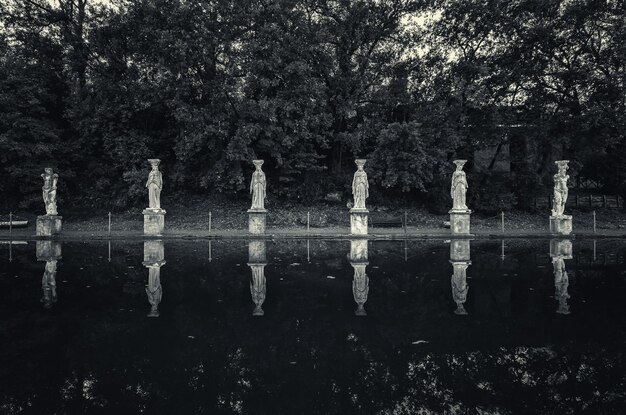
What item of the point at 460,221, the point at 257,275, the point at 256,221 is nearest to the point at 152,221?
the point at 256,221

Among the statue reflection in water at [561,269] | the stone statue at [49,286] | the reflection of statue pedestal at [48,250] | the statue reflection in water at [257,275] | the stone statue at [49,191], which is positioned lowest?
the reflection of statue pedestal at [48,250]

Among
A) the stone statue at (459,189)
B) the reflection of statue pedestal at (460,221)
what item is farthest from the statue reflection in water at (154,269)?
the stone statue at (459,189)

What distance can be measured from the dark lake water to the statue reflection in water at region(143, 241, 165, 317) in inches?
2.6

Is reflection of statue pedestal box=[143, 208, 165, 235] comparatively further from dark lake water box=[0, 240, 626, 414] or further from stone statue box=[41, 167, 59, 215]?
dark lake water box=[0, 240, 626, 414]

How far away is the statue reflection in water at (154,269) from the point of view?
775 cm

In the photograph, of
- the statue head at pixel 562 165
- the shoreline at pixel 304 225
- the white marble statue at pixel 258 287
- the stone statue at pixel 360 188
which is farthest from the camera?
the statue head at pixel 562 165

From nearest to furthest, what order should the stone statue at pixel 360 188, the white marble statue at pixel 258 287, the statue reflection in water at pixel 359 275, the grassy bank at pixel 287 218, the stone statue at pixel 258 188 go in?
1. the white marble statue at pixel 258 287
2. the statue reflection in water at pixel 359 275
3. the stone statue at pixel 360 188
4. the stone statue at pixel 258 188
5. the grassy bank at pixel 287 218

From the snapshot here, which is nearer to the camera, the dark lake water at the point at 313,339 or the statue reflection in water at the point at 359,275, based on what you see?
the dark lake water at the point at 313,339

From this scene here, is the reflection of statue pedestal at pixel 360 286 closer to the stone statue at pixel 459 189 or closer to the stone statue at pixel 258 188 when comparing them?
the stone statue at pixel 258 188

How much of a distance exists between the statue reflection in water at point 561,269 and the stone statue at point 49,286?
777cm

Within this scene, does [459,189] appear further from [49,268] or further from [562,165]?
[49,268]

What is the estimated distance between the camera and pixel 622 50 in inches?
887

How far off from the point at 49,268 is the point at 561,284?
11001 millimetres

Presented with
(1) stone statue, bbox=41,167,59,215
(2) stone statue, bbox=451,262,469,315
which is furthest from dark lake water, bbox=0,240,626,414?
(1) stone statue, bbox=41,167,59,215
